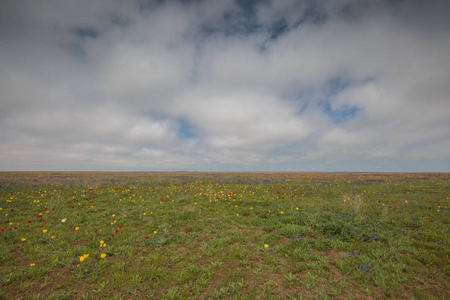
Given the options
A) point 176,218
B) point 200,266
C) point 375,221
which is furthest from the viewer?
point 176,218

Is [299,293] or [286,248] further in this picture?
[286,248]

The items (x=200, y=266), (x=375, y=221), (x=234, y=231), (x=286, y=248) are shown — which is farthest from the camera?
(x=375, y=221)

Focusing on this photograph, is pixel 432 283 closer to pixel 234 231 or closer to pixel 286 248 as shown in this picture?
pixel 286 248

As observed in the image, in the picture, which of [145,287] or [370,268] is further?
[370,268]

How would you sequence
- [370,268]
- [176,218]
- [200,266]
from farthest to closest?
[176,218]
[200,266]
[370,268]

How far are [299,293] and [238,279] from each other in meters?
1.38

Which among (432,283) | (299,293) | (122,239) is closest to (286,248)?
(299,293)

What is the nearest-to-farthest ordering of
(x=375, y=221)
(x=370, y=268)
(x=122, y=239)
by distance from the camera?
1. (x=370, y=268)
2. (x=122, y=239)
3. (x=375, y=221)

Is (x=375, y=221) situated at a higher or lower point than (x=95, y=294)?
higher

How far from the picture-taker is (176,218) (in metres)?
8.57

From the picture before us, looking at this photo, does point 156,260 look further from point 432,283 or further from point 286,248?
point 432,283

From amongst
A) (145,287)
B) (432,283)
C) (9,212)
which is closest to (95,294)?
(145,287)

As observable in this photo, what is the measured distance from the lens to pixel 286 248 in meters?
5.55

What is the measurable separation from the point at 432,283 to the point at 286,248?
3.20 metres
